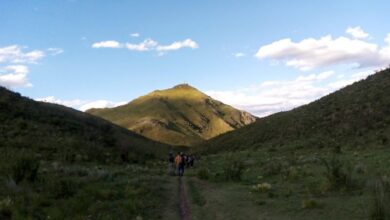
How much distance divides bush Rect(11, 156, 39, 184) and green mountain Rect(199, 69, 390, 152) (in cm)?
2921

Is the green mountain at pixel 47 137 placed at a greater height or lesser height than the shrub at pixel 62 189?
greater

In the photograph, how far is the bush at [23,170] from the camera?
20.2 meters

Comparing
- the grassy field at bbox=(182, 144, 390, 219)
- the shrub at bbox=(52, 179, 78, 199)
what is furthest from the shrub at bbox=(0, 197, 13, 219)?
the grassy field at bbox=(182, 144, 390, 219)

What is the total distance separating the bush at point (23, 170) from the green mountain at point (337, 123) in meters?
29.2

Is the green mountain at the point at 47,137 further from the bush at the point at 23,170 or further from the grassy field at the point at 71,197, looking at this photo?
the grassy field at the point at 71,197

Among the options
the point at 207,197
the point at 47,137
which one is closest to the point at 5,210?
the point at 207,197

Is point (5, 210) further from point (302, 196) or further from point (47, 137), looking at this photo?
point (47, 137)

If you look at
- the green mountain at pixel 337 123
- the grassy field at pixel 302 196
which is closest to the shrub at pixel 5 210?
the grassy field at pixel 302 196

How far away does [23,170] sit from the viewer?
20.4 metres

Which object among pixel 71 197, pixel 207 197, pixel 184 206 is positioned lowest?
pixel 184 206

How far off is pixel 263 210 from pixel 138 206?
4.15 m

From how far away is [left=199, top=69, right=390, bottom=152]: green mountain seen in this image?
4897 cm

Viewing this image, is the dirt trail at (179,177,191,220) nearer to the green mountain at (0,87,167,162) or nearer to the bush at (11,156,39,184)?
the bush at (11,156,39,184)

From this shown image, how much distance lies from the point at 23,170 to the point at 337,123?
43227 millimetres
